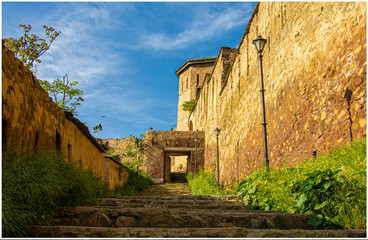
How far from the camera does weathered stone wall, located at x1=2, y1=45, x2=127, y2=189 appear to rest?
436cm

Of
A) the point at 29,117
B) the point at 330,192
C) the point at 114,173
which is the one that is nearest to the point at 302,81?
the point at 330,192

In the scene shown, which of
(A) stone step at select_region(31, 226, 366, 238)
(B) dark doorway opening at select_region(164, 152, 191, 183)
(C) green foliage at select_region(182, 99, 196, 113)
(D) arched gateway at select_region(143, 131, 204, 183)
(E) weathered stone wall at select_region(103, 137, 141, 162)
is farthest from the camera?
(C) green foliage at select_region(182, 99, 196, 113)

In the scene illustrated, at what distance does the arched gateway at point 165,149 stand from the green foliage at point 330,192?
17764 mm

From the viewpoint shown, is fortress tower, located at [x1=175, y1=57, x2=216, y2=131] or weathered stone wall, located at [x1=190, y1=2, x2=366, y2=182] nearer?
weathered stone wall, located at [x1=190, y1=2, x2=366, y2=182]

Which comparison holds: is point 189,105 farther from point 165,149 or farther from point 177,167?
point 165,149

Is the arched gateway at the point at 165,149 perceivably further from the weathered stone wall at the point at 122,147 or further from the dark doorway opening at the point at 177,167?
the weathered stone wall at the point at 122,147

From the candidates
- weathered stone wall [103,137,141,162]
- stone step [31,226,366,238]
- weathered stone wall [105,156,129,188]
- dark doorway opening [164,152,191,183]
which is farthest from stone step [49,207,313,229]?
weathered stone wall [103,137,141,162]

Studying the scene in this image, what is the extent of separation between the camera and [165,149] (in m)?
23.7

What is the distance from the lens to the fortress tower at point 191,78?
1428 inches

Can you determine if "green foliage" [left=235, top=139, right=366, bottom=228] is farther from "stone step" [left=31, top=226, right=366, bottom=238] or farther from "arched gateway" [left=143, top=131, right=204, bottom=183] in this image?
"arched gateway" [left=143, top=131, right=204, bottom=183]

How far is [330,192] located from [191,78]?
1297 inches

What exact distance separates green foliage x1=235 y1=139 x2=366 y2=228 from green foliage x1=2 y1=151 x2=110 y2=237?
2.85m

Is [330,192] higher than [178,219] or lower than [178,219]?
higher

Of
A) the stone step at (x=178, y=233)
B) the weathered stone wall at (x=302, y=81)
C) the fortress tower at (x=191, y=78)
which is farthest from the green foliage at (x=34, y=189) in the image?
the fortress tower at (x=191, y=78)
